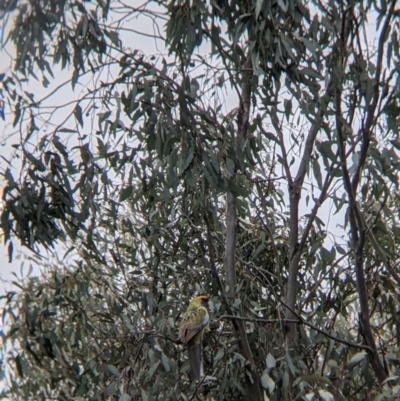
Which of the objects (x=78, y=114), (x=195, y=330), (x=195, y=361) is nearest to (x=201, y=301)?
(x=195, y=330)

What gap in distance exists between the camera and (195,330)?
479 centimetres

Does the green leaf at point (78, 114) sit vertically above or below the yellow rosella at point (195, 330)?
above

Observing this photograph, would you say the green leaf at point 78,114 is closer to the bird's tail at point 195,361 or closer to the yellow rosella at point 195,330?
the yellow rosella at point 195,330

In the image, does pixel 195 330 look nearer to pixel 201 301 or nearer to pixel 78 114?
pixel 201 301

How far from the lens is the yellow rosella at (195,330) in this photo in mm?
4773

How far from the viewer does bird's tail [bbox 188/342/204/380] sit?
484cm

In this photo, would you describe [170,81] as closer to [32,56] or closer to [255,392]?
[32,56]

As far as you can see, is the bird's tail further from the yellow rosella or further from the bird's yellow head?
the bird's yellow head

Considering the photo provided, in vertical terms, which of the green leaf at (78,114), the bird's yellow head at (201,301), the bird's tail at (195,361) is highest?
the green leaf at (78,114)

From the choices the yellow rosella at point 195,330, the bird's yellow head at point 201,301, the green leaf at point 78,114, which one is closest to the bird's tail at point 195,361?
the yellow rosella at point 195,330

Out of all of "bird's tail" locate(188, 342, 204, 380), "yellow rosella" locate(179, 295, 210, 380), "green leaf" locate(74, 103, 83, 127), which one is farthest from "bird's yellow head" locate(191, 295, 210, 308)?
"green leaf" locate(74, 103, 83, 127)

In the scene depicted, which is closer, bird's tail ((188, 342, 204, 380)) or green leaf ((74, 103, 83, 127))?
green leaf ((74, 103, 83, 127))

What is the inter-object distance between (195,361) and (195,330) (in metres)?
0.18

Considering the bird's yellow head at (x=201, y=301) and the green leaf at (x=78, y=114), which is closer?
the green leaf at (x=78, y=114)
